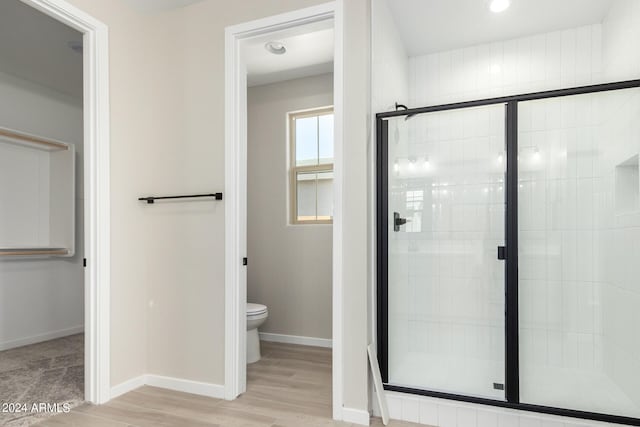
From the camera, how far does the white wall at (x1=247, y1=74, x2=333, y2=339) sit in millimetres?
3785

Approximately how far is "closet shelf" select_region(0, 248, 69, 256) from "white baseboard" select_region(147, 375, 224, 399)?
6.55 feet

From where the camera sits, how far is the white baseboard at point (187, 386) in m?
2.55

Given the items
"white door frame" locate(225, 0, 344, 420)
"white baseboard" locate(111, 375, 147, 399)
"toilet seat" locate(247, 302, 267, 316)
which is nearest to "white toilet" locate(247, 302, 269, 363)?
"toilet seat" locate(247, 302, 267, 316)

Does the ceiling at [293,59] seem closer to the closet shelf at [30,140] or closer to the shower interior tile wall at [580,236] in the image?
the shower interior tile wall at [580,236]

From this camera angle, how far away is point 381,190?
2369 mm

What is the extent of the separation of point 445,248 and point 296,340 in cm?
201

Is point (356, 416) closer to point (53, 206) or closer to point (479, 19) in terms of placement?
point (479, 19)

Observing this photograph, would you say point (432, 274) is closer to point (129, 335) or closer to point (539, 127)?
point (539, 127)

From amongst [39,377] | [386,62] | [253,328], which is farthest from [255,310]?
[386,62]

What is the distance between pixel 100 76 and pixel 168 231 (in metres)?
1.05

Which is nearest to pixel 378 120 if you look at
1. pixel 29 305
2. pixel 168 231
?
pixel 168 231

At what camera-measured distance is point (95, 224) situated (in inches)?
97.2

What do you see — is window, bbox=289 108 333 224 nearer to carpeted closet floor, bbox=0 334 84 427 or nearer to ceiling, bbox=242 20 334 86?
ceiling, bbox=242 20 334 86

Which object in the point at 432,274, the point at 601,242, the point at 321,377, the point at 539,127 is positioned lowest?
the point at 321,377
